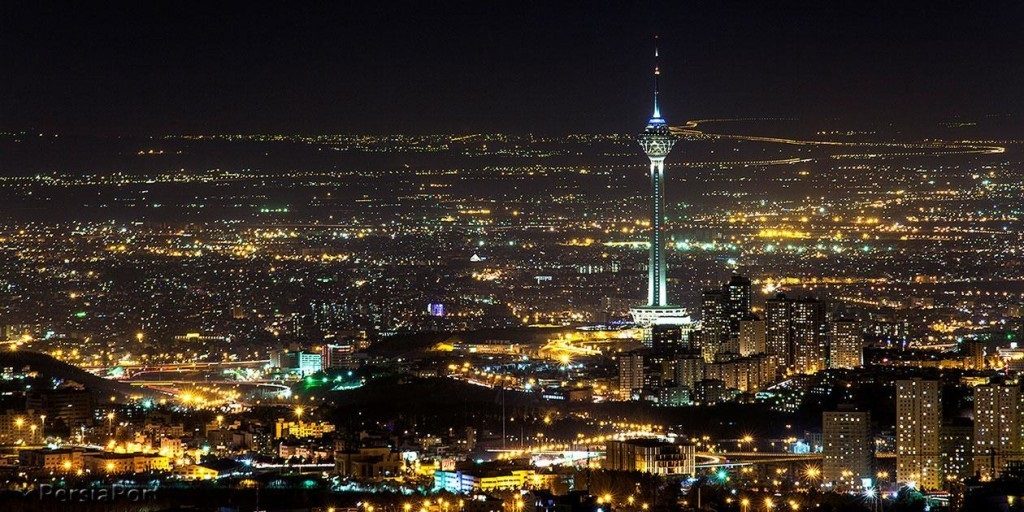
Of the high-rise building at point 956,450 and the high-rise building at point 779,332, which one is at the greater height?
the high-rise building at point 779,332

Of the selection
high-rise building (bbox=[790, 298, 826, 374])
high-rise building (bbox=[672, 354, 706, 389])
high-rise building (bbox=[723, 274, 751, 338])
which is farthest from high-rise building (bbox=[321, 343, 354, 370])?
high-rise building (bbox=[790, 298, 826, 374])

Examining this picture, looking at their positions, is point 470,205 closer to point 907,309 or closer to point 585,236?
point 585,236

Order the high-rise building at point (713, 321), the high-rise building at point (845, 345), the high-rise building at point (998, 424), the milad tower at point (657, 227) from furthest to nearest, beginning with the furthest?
1. the milad tower at point (657, 227)
2. the high-rise building at point (713, 321)
3. the high-rise building at point (845, 345)
4. the high-rise building at point (998, 424)

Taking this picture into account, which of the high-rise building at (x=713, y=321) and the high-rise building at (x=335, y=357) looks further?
the high-rise building at (x=335, y=357)

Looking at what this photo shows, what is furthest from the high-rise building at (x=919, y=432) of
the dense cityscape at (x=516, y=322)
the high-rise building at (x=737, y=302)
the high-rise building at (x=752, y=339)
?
the high-rise building at (x=737, y=302)

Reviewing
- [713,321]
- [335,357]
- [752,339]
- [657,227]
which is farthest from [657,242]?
[752,339]

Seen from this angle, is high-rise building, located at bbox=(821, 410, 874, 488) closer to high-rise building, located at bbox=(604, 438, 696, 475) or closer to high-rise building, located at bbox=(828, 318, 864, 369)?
high-rise building, located at bbox=(604, 438, 696, 475)

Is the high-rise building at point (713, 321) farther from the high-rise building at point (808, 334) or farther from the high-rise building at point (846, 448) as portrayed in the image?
the high-rise building at point (846, 448)

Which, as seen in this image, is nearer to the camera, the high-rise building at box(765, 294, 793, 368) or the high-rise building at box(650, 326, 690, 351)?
the high-rise building at box(765, 294, 793, 368)
